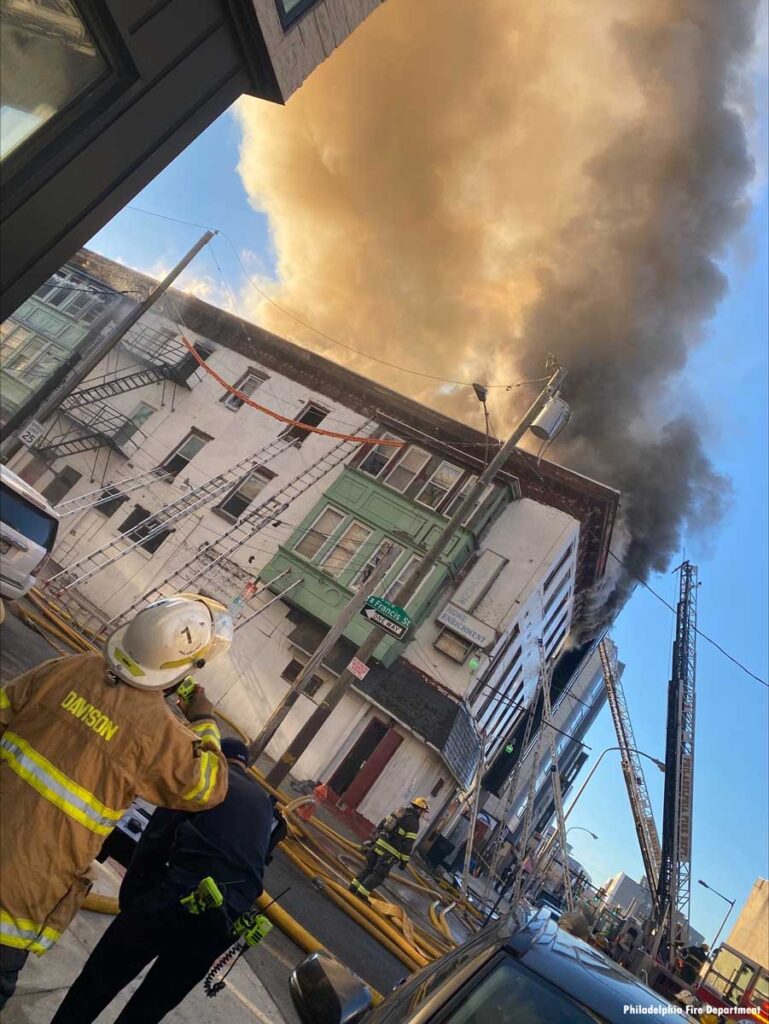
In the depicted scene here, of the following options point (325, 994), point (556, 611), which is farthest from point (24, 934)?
point (556, 611)

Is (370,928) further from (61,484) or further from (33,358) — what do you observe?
(61,484)

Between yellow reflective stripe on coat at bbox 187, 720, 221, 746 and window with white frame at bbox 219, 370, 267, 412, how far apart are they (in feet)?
81.2

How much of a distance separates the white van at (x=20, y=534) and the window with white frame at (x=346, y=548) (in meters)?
14.1

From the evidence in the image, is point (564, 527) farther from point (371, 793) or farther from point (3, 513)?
point (3, 513)

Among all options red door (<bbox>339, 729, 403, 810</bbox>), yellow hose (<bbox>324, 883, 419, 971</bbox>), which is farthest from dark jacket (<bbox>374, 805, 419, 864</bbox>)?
red door (<bbox>339, 729, 403, 810</bbox>)

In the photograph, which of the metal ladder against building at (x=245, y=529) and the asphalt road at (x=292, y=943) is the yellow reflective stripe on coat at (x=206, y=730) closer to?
the asphalt road at (x=292, y=943)

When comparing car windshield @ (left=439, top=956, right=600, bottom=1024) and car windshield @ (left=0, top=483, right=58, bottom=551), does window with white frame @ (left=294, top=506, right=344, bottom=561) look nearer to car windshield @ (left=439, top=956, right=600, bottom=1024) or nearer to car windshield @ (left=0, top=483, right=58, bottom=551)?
car windshield @ (left=0, top=483, right=58, bottom=551)

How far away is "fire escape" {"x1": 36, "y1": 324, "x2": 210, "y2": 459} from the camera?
973 inches

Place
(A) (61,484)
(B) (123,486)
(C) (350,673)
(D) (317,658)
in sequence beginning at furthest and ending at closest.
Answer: (A) (61,484), (B) (123,486), (D) (317,658), (C) (350,673)

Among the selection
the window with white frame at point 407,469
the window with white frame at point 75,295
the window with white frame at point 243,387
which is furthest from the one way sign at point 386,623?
the window with white frame at point 243,387

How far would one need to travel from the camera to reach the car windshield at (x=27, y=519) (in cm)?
707

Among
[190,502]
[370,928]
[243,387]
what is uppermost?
[243,387]

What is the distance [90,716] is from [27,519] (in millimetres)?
5927

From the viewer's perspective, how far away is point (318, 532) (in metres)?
22.6
